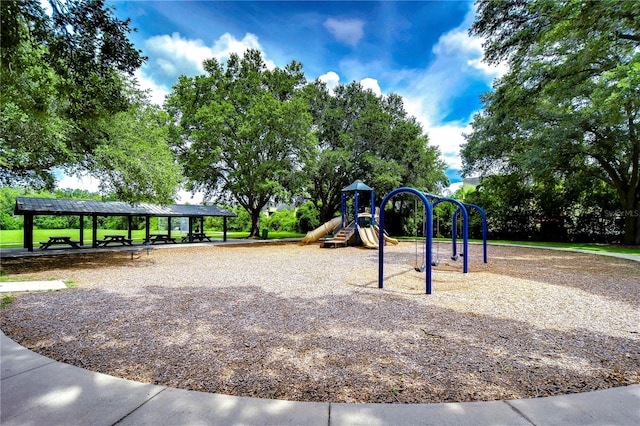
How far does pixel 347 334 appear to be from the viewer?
3865 millimetres

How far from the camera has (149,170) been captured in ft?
34.4

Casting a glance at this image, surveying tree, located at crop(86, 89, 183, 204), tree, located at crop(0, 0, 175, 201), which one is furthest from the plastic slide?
tree, located at crop(0, 0, 175, 201)

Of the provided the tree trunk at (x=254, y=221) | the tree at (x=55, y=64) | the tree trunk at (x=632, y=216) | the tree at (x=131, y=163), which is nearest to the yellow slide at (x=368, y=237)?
the tree trunk at (x=254, y=221)

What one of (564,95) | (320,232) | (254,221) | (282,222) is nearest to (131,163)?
(320,232)

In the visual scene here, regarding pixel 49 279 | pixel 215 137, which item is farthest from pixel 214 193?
pixel 49 279

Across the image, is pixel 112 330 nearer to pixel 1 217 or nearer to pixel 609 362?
pixel 609 362

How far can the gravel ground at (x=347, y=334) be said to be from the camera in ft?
8.82

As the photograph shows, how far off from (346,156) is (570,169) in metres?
13.5

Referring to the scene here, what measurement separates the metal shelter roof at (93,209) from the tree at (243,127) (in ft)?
8.91

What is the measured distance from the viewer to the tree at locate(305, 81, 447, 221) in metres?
23.2

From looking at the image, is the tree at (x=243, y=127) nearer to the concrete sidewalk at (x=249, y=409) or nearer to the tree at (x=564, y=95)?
the tree at (x=564, y=95)

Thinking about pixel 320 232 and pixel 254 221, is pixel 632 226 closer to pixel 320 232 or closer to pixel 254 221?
pixel 320 232

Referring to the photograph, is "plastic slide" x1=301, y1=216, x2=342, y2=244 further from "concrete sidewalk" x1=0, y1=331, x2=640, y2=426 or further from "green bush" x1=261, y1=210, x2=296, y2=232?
"concrete sidewalk" x1=0, y1=331, x2=640, y2=426

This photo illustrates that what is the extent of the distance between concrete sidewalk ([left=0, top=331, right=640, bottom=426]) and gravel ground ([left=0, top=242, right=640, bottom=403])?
22 cm
